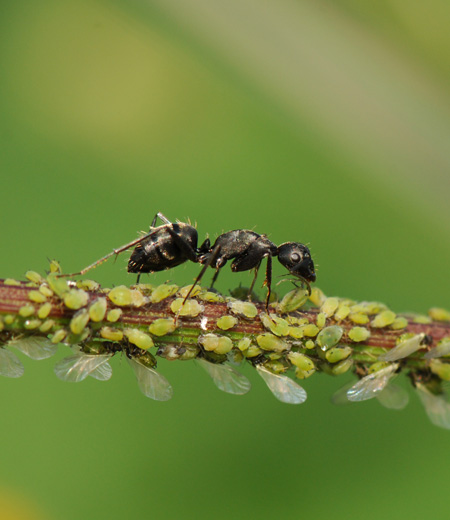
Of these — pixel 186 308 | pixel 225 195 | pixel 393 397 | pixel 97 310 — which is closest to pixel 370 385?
pixel 393 397

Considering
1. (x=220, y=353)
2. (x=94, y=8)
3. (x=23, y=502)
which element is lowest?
(x=23, y=502)

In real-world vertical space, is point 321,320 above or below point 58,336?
above

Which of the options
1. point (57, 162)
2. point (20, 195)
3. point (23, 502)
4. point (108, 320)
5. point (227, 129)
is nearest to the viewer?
point (108, 320)

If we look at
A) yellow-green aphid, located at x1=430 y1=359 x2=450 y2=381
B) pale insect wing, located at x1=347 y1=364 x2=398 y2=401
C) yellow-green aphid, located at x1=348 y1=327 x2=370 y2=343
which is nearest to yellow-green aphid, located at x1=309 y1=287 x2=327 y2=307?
yellow-green aphid, located at x1=348 y1=327 x2=370 y2=343

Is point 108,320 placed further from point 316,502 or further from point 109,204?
point 109,204

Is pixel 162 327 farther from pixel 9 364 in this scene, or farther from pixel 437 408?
pixel 437 408

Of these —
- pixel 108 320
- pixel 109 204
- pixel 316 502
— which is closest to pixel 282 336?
pixel 108 320
